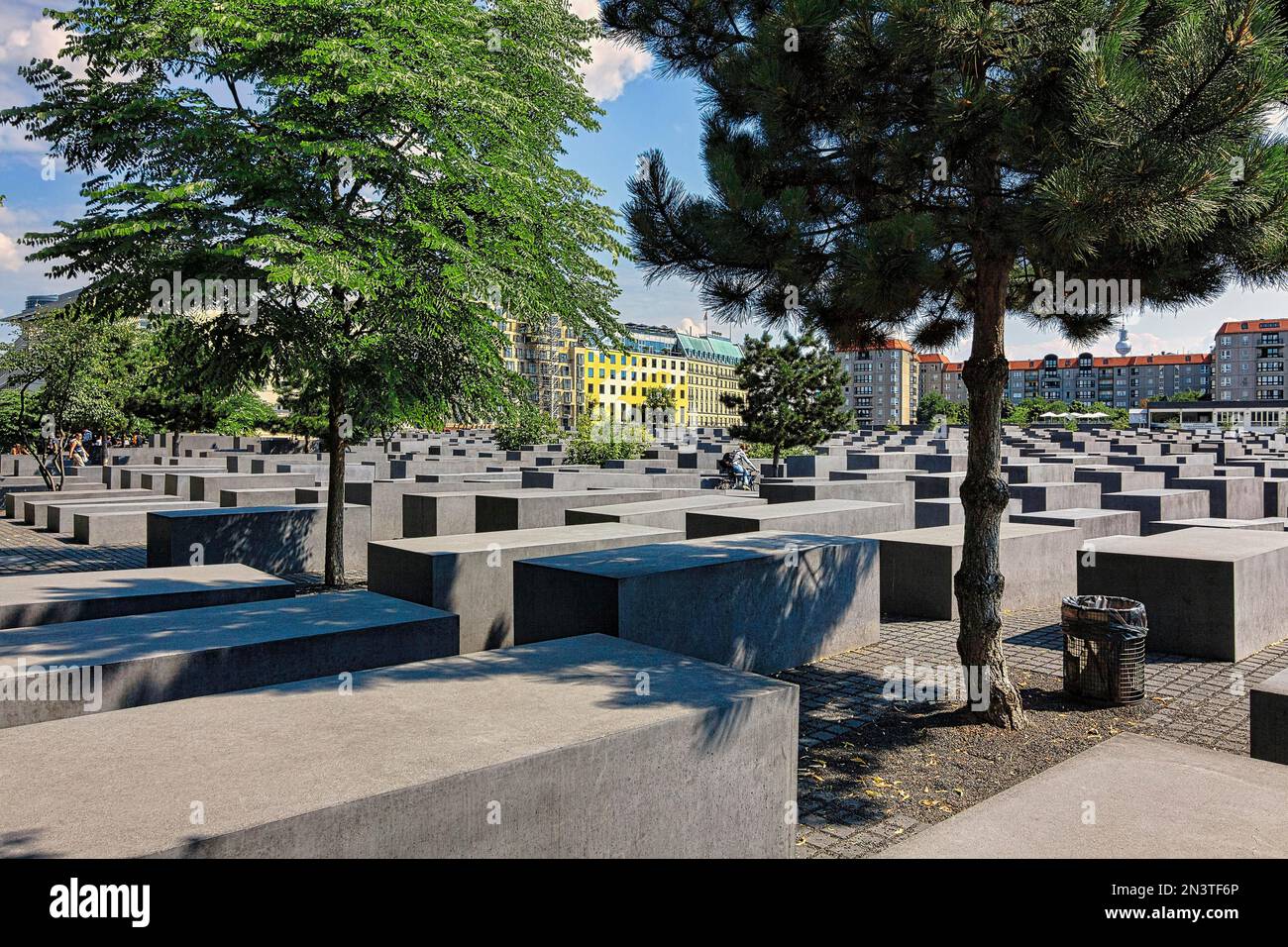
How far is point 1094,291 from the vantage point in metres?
6.62

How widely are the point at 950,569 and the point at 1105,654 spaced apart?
3259 mm

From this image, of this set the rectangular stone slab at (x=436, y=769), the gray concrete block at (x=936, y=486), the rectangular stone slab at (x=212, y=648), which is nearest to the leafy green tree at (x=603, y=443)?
the gray concrete block at (x=936, y=486)

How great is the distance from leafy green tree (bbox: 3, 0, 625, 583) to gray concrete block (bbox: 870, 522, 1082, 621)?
17.8ft

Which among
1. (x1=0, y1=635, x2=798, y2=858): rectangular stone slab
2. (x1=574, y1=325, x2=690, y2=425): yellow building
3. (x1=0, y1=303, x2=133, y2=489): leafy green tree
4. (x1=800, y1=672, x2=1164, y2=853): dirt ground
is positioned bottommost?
(x1=800, y1=672, x2=1164, y2=853): dirt ground

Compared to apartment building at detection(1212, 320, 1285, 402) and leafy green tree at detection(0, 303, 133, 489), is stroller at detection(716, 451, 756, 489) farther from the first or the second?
apartment building at detection(1212, 320, 1285, 402)

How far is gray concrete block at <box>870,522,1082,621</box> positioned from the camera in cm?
1042

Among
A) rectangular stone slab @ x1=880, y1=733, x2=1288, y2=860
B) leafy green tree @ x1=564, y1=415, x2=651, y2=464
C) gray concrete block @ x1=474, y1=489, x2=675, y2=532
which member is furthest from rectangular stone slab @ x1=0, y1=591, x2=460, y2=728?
leafy green tree @ x1=564, y1=415, x2=651, y2=464

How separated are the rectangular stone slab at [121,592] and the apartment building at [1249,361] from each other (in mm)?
177625

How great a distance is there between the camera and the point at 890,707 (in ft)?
23.0

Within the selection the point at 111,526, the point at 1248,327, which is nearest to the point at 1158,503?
the point at 111,526

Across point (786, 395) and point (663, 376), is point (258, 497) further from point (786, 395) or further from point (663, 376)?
point (663, 376)

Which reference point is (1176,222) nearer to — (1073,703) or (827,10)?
(827,10)

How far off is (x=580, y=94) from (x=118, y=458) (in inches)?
1088
